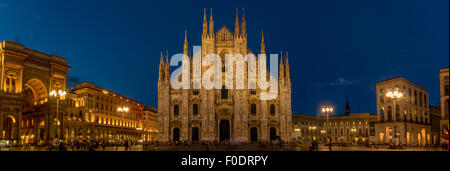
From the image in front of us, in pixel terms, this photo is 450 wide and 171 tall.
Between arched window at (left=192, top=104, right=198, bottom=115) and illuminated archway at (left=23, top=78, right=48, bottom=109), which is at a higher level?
illuminated archway at (left=23, top=78, right=48, bottom=109)

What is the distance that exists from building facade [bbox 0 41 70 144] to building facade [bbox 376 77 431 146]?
51.3 meters

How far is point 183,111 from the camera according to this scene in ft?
192

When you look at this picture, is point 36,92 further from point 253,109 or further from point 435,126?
point 435,126

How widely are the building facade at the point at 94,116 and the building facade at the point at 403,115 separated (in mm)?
42404

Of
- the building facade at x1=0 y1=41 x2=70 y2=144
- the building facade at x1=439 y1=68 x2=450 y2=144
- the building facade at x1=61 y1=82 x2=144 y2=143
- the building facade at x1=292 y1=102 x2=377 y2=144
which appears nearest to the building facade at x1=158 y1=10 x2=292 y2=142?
the building facade at x1=61 y1=82 x2=144 y2=143

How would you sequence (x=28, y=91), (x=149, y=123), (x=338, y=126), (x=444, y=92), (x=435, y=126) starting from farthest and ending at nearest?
(x=149, y=123) → (x=338, y=126) → (x=435, y=126) → (x=28, y=91) → (x=444, y=92)

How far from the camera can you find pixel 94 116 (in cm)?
7069

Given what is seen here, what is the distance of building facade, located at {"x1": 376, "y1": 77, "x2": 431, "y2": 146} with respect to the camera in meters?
57.9

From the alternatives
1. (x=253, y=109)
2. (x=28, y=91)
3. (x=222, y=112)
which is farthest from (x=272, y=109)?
(x=28, y=91)

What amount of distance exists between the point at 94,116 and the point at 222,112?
28290 mm

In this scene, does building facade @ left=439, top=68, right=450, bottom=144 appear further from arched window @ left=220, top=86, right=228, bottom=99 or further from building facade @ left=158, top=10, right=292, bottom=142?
arched window @ left=220, top=86, right=228, bottom=99
